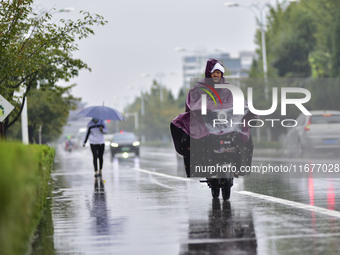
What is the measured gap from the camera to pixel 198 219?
9.80 metres

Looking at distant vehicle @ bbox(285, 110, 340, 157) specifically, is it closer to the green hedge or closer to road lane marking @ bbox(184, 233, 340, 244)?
road lane marking @ bbox(184, 233, 340, 244)

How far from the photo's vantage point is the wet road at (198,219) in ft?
24.9

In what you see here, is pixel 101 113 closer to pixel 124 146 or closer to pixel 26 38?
pixel 26 38

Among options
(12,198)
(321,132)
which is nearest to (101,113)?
(321,132)

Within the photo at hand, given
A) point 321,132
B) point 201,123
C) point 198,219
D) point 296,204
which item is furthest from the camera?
point 321,132

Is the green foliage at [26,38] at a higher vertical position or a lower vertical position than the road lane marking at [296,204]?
higher

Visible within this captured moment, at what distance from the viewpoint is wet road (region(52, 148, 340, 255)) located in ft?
24.9

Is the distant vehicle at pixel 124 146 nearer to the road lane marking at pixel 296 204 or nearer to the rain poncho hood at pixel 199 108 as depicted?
the road lane marking at pixel 296 204

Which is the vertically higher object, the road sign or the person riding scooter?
the road sign

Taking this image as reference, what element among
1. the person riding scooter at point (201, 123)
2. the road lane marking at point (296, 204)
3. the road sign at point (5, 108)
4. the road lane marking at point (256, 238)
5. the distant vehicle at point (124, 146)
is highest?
the road sign at point (5, 108)

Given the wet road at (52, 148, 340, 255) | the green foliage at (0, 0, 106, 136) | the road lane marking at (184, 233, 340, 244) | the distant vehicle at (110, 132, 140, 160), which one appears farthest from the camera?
the distant vehicle at (110, 132, 140, 160)

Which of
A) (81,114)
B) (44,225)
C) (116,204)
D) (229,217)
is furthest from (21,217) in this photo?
(81,114)

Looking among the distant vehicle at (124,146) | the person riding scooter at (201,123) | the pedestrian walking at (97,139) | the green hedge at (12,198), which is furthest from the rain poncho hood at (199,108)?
the distant vehicle at (124,146)

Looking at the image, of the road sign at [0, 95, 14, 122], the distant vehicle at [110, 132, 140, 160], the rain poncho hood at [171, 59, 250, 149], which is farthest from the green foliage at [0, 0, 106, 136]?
the distant vehicle at [110, 132, 140, 160]
